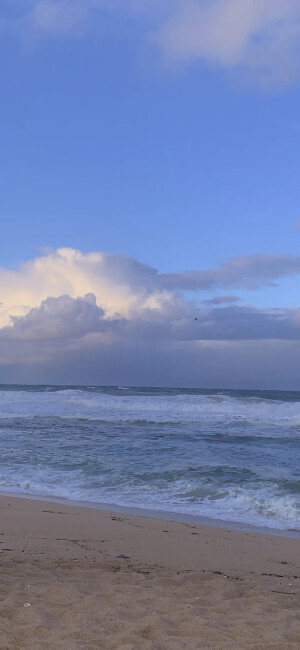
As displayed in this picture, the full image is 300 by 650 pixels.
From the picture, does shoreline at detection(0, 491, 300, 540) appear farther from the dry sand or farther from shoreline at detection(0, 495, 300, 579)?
the dry sand

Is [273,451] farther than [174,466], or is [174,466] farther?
[273,451]

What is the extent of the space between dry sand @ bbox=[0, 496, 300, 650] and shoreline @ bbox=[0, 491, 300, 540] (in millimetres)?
306

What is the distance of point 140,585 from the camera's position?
507cm

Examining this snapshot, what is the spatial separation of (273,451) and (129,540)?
9.48 m

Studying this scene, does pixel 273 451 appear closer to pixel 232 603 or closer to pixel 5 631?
pixel 232 603

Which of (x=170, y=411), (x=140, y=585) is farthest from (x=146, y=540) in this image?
(x=170, y=411)

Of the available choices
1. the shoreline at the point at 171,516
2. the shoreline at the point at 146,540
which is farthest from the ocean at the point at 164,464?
the shoreline at the point at 146,540

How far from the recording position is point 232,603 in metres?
4.63

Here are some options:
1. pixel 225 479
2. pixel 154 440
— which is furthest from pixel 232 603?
pixel 154 440

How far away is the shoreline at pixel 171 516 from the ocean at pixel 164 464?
0.18 meters

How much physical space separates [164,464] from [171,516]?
14.3 ft

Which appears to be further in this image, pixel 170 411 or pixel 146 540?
pixel 170 411

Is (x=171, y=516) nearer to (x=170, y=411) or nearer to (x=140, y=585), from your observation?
(x=140, y=585)

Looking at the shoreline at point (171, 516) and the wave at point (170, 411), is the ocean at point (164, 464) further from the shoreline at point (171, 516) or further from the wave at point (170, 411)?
the wave at point (170, 411)
